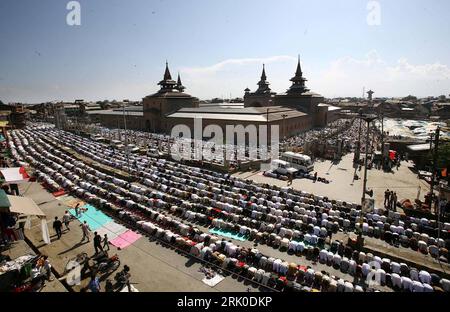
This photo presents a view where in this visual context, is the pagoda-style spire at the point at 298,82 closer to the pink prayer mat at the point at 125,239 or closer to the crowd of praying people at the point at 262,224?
the crowd of praying people at the point at 262,224

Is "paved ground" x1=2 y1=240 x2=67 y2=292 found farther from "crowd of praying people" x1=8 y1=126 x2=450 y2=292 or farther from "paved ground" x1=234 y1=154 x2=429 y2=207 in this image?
"paved ground" x1=234 y1=154 x2=429 y2=207

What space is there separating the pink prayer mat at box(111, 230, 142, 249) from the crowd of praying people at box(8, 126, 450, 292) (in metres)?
0.78

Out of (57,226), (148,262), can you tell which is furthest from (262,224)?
(57,226)

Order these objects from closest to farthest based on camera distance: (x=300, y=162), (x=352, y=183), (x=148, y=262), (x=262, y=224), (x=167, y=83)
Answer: (x=148, y=262)
(x=262, y=224)
(x=352, y=183)
(x=300, y=162)
(x=167, y=83)

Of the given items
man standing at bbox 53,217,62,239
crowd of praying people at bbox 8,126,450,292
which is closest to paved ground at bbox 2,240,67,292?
man standing at bbox 53,217,62,239

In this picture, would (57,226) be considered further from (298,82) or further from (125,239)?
(298,82)

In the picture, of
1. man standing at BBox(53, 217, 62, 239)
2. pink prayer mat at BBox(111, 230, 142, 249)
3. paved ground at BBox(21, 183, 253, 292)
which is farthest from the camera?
man standing at BBox(53, 217, 62, 239)

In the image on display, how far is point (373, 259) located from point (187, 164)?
80.5 ft

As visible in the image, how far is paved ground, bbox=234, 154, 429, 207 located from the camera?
25188 millimetres

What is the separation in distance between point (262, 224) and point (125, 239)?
8.90m

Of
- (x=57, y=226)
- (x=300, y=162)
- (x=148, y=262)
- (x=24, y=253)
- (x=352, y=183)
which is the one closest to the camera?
(x=148, y=262)

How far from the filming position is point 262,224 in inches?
711

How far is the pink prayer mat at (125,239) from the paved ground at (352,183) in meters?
15.3

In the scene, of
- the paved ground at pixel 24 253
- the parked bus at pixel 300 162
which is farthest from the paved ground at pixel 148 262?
the parked bus at pixel 300 162
